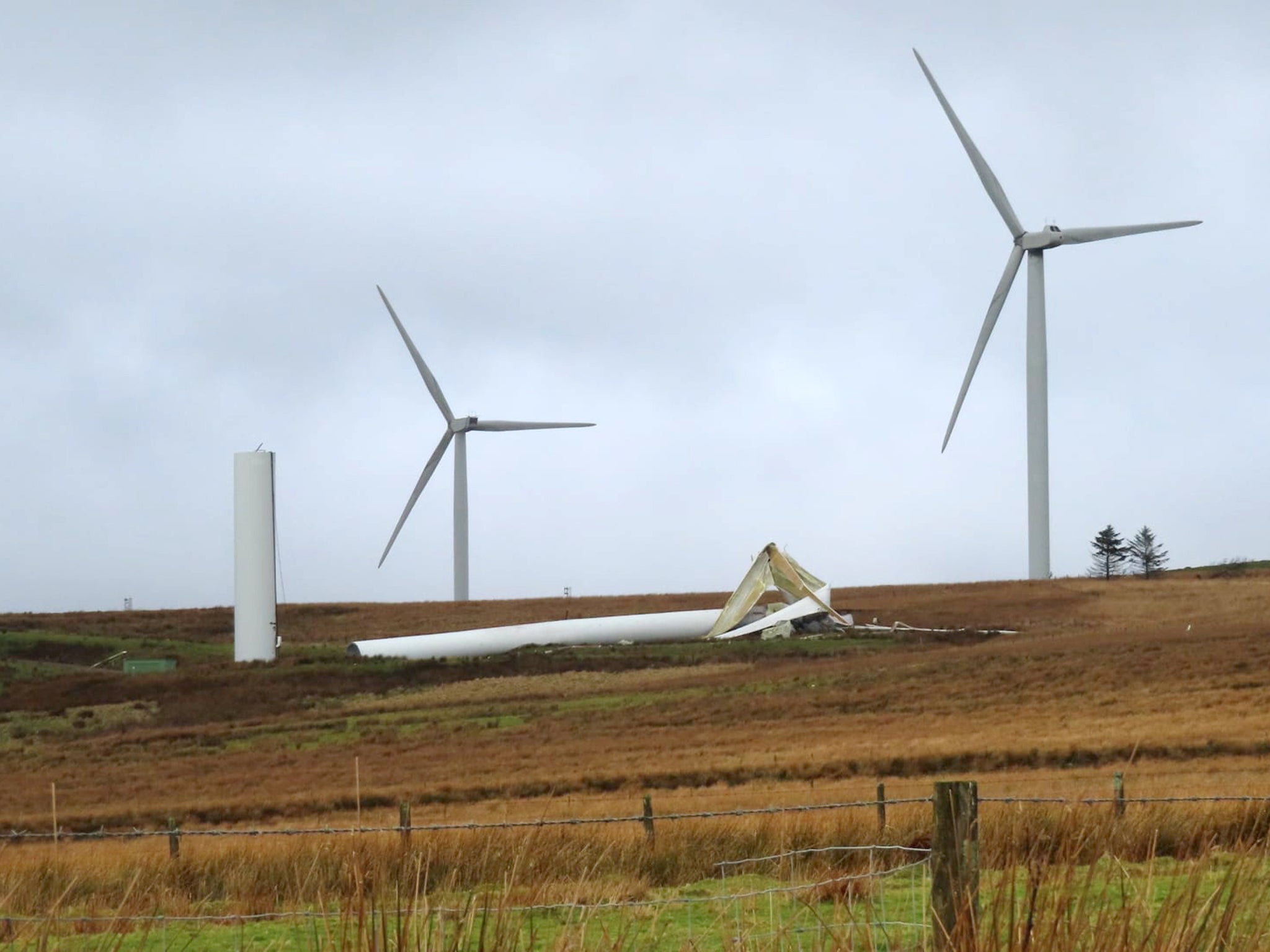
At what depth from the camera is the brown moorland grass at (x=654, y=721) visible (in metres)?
30.1

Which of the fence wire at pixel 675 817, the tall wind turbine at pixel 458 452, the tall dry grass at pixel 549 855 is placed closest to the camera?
the tall dry grass at pixel 549 855

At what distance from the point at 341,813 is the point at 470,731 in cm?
1474

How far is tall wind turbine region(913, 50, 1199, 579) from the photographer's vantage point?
254ft

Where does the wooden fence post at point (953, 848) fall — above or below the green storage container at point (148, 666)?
above

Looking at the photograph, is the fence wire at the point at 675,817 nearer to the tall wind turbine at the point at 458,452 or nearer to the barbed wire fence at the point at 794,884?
the barbed wire fence at the point at 794,884

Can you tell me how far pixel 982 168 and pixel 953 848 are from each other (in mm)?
75766

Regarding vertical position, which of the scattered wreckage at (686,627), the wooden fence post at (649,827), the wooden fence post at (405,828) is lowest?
the wooden fence post at (649,827)

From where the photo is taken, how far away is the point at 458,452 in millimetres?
94125

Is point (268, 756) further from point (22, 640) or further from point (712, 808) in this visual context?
point (22, 640)

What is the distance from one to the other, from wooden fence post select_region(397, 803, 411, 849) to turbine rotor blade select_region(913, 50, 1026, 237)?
215ft

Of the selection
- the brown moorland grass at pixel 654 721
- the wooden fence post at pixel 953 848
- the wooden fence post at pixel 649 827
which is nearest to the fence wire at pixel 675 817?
the wooden fence post at pixel 649 827

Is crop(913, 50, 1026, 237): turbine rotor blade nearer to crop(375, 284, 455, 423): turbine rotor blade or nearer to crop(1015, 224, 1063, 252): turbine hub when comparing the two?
crop(1015, 224, 1063, 252): turbine hub

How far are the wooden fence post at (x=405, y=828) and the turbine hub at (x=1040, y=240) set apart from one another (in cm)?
6838

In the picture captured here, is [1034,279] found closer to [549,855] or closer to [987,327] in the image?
[987,327]
